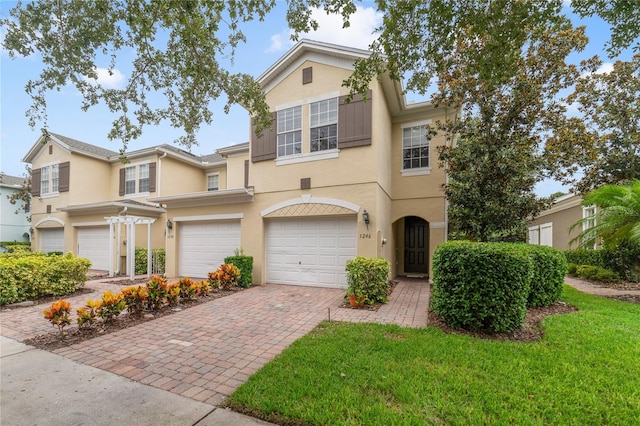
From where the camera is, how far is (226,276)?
29.2 ft

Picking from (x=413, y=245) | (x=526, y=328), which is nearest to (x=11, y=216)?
(x=413, y=245)

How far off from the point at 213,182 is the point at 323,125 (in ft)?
36.2

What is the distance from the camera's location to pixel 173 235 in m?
11.9

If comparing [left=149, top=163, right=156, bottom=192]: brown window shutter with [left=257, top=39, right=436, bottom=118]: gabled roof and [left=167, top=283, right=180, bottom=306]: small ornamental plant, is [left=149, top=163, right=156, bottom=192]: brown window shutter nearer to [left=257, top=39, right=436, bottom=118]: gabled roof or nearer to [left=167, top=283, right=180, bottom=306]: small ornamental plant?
[left=257, top=39, right=436, bottom=118]: gabled roof

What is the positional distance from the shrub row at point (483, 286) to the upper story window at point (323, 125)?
5.41 metres

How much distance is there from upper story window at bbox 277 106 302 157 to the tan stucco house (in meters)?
0.04

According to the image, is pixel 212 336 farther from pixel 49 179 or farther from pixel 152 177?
pixel 49 179

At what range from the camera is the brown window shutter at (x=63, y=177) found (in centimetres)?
1620

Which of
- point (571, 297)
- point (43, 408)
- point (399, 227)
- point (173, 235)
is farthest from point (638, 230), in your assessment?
point (173, 235)

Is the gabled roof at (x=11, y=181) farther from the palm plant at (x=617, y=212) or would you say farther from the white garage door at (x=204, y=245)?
the palm plant at (x=617, y=212)

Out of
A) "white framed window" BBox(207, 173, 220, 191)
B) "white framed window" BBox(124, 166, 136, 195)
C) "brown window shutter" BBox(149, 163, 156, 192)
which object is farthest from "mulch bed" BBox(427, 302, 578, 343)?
"white framed window" BBox(124, 166, 136, 195)

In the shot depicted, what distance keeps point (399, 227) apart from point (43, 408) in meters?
11.2

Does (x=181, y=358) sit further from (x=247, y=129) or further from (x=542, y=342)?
(x=247, y=129)

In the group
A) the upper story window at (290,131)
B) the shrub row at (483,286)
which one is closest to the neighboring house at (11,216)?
the upper story window at (290,131)
